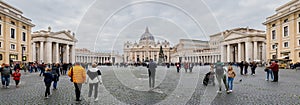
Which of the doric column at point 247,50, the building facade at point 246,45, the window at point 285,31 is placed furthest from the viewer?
the doric column at point 247,50

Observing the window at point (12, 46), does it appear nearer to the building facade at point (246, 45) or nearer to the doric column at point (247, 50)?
the building facade at point (246, 45)

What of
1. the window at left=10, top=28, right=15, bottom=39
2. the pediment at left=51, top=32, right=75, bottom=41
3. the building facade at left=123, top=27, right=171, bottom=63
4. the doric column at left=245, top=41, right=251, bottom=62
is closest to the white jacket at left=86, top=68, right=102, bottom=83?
the window at left=10, top=28, right=15, bottom=39

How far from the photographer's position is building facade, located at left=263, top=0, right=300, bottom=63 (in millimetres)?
36344

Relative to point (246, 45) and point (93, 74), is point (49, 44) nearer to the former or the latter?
point (93, 74)

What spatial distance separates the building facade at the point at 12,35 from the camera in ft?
111

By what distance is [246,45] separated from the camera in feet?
201

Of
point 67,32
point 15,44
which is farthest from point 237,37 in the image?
point 15,44

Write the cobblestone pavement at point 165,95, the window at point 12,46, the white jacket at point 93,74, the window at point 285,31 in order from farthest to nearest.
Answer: the window at point 285,31 < the window at point 12,46 < the cobblestone pavement at point 165,95 < the white jacket at point 93,74

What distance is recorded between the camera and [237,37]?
6531 cm

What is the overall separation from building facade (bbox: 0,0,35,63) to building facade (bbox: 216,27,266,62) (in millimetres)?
60275

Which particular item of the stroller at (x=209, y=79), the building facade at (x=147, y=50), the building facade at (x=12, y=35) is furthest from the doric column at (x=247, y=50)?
the building facade at (x=12, y=35)

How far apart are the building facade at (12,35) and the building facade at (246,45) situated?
2373 inches

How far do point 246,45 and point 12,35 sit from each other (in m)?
62.6

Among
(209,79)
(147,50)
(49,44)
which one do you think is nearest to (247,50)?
(209,79)
